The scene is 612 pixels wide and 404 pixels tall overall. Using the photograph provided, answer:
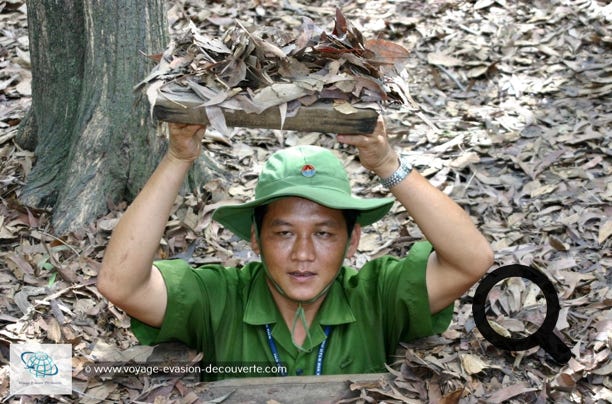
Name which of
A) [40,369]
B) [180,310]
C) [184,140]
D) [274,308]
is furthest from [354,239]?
[40,369]

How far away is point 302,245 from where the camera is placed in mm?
3525

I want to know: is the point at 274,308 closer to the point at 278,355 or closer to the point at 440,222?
the point at 278,355

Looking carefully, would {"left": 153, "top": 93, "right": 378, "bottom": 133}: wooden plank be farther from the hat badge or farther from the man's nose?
the man's nose

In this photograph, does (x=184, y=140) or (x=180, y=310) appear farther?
(x=180, y=310)

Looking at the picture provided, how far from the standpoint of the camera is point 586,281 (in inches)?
175

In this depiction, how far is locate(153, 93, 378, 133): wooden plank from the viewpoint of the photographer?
→ 3.07m

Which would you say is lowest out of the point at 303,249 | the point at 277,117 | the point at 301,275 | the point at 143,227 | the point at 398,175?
the point at 301,275

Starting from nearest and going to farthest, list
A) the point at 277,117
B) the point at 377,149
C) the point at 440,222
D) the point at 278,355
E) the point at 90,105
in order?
the point at 277,117, the point at 377,149, the point at 440,222, the point at 278,355, the point at 90,105

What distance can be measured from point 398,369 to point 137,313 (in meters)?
1.18

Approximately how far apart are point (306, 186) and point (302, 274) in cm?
37

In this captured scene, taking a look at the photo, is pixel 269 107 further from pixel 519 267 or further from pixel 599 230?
pixel 599 230

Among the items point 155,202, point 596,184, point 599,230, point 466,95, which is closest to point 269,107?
point 155,202

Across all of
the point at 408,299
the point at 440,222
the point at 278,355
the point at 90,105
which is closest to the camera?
the point at 440,222

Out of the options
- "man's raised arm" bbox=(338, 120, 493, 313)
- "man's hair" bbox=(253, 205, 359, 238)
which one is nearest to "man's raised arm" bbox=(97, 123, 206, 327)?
"man's hair" bbox=(253, 205, 359, 238)
